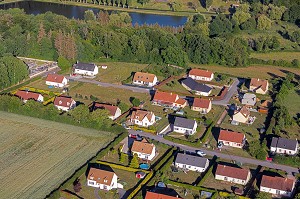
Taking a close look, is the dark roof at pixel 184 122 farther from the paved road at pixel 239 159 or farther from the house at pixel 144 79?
the house at pixel 144 79

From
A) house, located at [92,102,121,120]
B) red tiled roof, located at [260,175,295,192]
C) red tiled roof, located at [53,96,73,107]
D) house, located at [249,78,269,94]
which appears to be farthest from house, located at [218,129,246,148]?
red tiled roof, located at [53,96,73,107]

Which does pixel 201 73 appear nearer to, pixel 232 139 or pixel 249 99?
pixel 249 99

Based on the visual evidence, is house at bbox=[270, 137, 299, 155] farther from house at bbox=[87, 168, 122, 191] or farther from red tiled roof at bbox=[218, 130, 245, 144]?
house at bbox=[87, 168, 122, 191]

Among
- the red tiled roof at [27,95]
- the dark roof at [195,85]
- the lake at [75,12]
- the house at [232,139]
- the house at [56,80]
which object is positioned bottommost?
the house at [232,139]

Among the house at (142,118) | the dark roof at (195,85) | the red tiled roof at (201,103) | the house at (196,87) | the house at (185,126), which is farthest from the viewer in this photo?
the dark roof at (195,85)

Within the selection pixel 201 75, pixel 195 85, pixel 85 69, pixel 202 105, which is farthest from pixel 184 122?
pixel 85 69

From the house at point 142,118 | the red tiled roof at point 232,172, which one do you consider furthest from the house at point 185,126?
the red tiled roof at point 232,172
